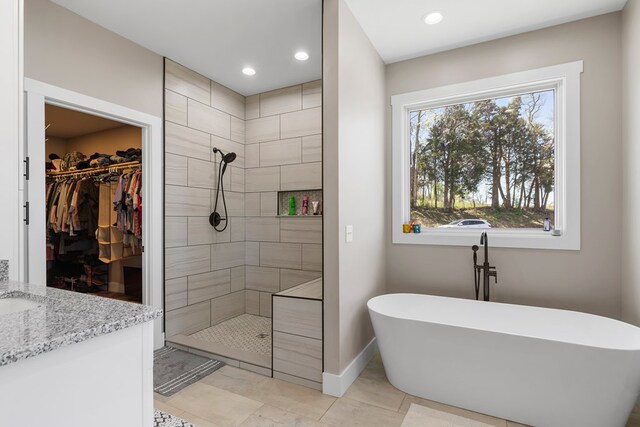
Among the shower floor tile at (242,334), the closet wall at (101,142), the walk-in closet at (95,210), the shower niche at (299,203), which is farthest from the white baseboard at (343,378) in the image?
the closet wall at (101,142)

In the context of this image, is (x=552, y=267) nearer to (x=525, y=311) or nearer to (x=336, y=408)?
(x=525, y=311)

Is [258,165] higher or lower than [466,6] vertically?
lower

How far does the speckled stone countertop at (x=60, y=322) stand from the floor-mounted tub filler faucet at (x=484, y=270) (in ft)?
8.28

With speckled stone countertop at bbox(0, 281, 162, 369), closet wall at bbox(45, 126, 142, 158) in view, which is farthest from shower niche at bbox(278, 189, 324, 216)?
speckled stone countertop at bbox(0, 281, 162, 369)

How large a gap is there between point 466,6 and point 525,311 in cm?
228

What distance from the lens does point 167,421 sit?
6.66 ft

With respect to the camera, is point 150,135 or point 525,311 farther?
point 150,135

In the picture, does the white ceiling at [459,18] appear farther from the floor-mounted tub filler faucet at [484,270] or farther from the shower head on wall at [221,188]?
the shower head on wall at [221,188]

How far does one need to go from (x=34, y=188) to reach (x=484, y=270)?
3388 mm

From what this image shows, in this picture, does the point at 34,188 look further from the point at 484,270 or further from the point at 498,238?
the point at 498,238

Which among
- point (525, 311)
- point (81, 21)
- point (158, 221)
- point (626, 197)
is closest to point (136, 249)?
point (158, 221)

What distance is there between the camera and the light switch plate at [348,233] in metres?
2.42

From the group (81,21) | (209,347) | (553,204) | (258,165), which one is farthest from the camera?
(258,165)

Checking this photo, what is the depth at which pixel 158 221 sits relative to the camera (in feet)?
10.1
